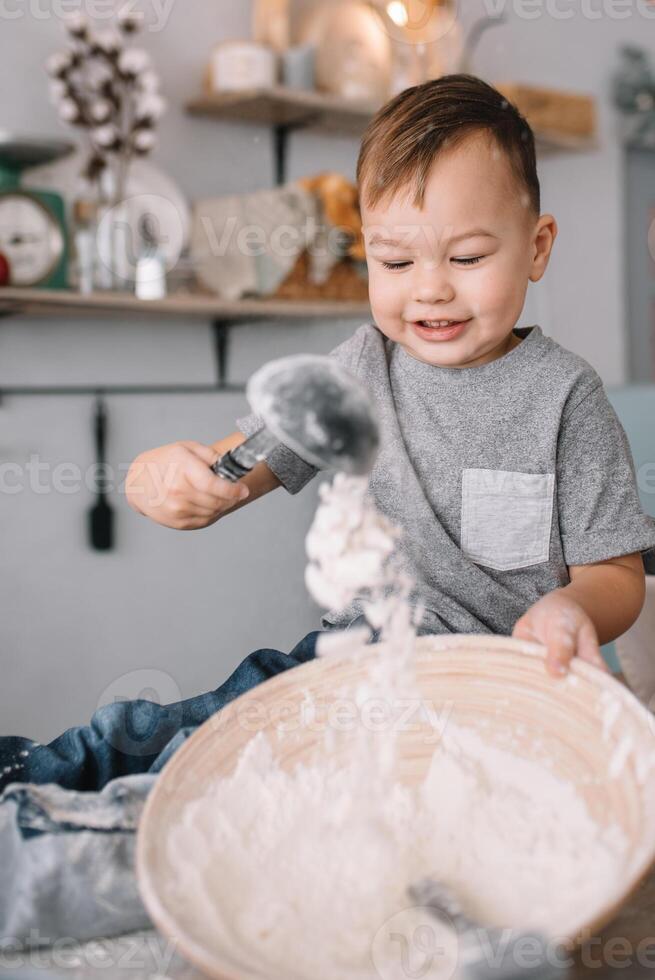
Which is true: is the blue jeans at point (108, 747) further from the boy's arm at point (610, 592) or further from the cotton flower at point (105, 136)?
the cotton flower at point (105, 136)

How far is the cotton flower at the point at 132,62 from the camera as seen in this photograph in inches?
64.6

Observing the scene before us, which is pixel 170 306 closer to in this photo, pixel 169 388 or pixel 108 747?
pixel 169 388

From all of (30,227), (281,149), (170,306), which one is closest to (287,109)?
(281,149)

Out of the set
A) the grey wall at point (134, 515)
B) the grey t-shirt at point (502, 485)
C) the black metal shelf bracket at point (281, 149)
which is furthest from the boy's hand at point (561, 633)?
the black metal shelf bracket at point (281, 149)

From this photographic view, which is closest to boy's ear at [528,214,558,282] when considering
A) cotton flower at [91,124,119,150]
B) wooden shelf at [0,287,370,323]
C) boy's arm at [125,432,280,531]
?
boy's arm at [125,432,280,531]

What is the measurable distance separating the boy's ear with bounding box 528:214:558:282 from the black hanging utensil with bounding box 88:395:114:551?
1017 mm

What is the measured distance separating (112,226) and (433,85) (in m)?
0.90

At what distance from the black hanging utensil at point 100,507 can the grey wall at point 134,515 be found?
0.01 meters

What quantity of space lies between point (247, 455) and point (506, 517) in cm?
31

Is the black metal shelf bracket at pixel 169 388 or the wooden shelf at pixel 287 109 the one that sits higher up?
the wooden shelf at pixel 287 109

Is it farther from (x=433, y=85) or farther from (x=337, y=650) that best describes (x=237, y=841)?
(x=433, y=85)

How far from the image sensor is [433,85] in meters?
0.79

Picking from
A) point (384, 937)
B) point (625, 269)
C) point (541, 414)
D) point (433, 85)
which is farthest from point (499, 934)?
point (625, 269)

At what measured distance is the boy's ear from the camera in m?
0.82
